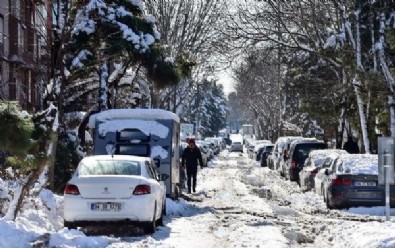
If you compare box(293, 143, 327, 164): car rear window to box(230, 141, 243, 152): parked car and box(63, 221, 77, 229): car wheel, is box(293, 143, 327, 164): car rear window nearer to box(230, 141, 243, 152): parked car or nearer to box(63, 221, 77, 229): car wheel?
box(63, 221, 77, 229): car wheel

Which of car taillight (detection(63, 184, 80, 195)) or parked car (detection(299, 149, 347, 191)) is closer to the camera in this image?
car taillight (detection(63, 184, 80, 195))

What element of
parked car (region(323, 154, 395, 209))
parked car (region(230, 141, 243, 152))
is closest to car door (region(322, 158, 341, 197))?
parked car (region(323, 154, 395, 209))

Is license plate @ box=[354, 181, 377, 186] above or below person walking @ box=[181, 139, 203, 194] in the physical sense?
below

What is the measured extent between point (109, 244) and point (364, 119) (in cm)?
1775

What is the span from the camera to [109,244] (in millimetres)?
11648

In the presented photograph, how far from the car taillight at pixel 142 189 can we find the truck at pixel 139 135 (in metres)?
6.40

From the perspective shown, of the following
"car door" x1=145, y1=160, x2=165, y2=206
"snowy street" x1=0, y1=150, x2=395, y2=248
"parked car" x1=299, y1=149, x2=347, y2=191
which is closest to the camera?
"snowy street" x1=0, y1=150, x2=395, y2=248

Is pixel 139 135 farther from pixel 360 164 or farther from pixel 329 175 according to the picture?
pixel 360 164

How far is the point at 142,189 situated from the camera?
44.4 feet

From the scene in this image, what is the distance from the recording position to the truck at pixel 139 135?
2005 centimetres

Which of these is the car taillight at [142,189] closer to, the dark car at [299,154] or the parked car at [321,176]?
the parked car at [321,176]

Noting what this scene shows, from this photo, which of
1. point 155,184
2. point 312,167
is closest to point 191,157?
point 312,167

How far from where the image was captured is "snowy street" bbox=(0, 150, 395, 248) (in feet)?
37.7

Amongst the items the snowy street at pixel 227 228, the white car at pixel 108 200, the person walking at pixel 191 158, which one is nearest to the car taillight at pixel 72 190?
the white car at pixel 108 200
